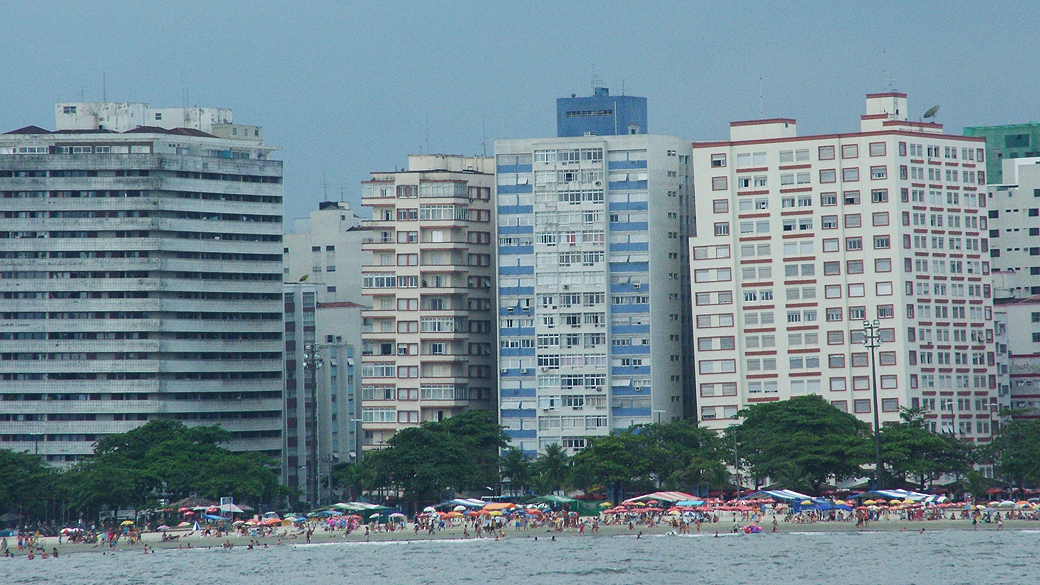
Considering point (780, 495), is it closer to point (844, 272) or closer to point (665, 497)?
point (665, 497)

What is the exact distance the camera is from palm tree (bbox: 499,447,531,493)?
616ft

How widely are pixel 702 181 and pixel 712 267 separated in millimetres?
8420

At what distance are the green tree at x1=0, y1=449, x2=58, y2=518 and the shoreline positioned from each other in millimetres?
6887

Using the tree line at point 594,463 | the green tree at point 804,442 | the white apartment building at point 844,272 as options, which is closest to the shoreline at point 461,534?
the tree line at point 594,463

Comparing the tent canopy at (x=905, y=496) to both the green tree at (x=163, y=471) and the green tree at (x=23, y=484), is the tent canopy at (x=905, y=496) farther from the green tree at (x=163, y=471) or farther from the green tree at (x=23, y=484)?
the green tree at (x=23, y=484)

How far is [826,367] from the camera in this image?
627ft

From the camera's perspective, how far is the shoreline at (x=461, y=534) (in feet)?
525

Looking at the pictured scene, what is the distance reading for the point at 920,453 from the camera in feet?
575

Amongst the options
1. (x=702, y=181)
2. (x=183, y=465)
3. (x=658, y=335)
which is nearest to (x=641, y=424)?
(x=658, y=335)

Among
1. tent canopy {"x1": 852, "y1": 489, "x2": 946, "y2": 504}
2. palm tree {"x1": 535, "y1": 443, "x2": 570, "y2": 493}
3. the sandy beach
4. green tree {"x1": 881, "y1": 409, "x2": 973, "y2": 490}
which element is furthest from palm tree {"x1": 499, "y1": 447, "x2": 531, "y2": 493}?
tent canopy {"x1": 852, "y1": 489, "x2": 946, "y2": 504}

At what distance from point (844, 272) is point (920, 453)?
23599 millimetres

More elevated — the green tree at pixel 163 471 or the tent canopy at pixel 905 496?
the green tree at pixel 163 471

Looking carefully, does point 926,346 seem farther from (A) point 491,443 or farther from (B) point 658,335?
(A) point 491,443

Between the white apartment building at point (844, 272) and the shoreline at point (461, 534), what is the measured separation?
25005mm
